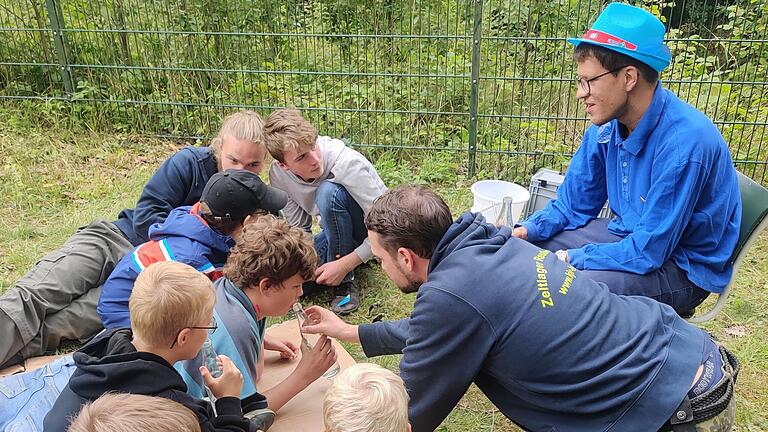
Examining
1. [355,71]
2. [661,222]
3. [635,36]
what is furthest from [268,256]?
[355,71]

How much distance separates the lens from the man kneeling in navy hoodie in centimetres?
193

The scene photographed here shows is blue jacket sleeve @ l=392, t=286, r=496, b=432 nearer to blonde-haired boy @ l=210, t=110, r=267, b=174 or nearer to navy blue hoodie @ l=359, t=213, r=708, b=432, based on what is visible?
navy blue hoodie @ l=359, t=213, r=708, b=432

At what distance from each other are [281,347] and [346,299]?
786 mm

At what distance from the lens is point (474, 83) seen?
5.42m

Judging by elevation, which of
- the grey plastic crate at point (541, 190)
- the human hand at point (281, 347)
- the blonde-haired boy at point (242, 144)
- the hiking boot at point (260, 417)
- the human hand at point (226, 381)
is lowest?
the human hand at point (281, 347)

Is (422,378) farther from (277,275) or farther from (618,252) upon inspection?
(618,252)

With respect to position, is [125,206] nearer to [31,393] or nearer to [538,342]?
[31,393]

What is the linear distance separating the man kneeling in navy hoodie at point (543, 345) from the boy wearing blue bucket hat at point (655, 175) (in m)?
0.52

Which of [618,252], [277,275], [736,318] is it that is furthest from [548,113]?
[277,275]

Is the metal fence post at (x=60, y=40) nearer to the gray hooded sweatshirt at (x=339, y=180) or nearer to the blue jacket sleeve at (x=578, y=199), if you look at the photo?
the gray hooded sweatshirt at (x=339, y=180)

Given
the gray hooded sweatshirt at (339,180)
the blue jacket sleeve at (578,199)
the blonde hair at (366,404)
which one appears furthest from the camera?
the gray hooded sweatshirt at (339,180)

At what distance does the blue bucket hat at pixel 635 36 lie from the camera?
2531 millimetres

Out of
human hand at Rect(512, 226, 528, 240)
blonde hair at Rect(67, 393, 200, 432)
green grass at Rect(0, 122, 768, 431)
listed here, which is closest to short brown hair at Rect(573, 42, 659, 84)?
human hand at Rect(512, 226, 528, 240)

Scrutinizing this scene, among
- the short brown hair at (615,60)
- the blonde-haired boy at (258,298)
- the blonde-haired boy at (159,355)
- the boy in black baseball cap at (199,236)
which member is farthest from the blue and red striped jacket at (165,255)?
the short brown hair at (615,60)
